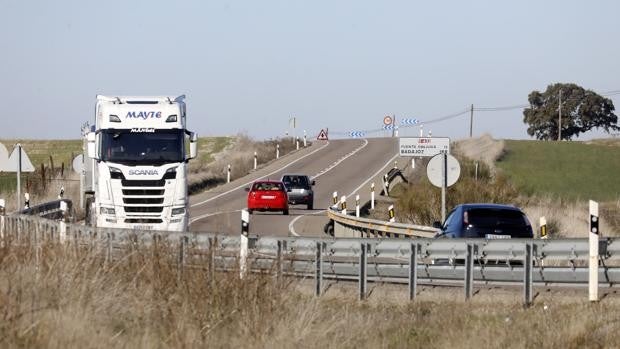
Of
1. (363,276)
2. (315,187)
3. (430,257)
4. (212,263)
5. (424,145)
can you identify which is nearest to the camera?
(212,263)

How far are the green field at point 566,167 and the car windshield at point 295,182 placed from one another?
12425 millimetres

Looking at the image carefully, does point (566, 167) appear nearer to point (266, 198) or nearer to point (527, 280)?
point (266, 198)

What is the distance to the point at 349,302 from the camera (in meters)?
17.7

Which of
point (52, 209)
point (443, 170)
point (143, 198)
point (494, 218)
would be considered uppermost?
point (443, 170)

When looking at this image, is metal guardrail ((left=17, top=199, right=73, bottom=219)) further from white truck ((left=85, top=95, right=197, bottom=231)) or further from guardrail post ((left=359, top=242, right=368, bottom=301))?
guardrail post ((left=359, top=242, right=368, bottom=301))

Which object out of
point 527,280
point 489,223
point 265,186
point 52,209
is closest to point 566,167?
point 265,186

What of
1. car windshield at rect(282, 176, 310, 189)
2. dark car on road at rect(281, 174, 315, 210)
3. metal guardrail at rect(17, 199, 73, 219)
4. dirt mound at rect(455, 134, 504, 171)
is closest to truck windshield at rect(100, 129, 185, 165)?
metal guardrail at rect(17, 199, 73, 219)

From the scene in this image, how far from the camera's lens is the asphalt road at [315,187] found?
42.3m

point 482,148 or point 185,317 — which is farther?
point 482,148

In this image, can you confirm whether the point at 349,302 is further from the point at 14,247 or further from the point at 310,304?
the point at 14,247

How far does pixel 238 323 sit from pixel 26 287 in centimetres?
206

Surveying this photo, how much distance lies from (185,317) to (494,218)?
13111 millimetres

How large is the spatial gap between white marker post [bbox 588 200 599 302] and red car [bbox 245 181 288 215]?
32.5 meters

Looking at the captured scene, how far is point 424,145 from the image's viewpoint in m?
35.6
